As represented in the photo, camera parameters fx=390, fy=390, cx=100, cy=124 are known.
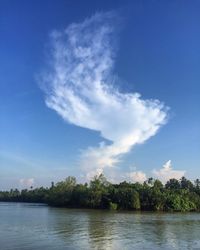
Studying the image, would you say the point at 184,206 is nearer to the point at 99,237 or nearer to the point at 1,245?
the point at 99,237

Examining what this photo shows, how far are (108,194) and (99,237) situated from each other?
76635 millimetres

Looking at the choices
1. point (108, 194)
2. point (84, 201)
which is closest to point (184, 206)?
point (108, 194)

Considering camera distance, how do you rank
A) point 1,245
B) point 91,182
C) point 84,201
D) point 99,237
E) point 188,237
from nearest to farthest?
point 1,245 < point 99,237 < point 188,237 < point 84,201 < point 91,182

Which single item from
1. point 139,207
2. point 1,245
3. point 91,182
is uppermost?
point 91,182

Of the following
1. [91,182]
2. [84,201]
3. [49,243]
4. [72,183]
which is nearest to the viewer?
[49,243]

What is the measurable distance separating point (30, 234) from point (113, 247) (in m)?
11.0

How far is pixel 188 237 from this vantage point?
1630 inches

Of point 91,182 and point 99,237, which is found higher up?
point 91,182

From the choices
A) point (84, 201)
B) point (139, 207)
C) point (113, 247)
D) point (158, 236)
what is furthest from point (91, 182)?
point (113, 247)

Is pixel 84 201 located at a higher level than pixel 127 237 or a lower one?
higher

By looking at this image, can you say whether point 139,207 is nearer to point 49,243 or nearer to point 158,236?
point 158,236

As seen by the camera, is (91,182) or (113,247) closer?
(113,247)

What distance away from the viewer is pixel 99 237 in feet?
128

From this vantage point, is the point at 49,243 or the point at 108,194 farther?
the point at 108,194
